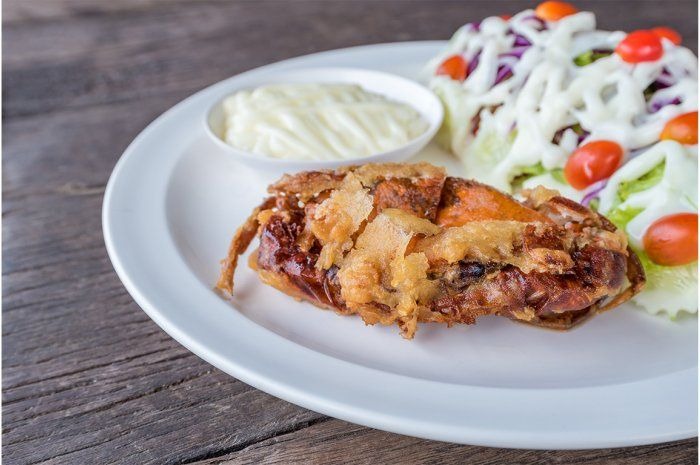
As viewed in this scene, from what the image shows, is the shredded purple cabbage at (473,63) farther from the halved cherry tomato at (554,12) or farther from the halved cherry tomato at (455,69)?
the halved cherry tomato at (554,12)

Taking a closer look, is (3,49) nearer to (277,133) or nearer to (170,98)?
(170,98)

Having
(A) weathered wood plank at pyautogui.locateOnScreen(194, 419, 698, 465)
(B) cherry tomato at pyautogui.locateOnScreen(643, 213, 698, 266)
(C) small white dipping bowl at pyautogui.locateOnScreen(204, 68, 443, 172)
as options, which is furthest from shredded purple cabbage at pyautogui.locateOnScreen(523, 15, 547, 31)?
(A) weathered wood plank at pyautogui.locateOnScreen(194, 419, 698, 465)

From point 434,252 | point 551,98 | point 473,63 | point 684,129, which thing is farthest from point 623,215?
point 473,63

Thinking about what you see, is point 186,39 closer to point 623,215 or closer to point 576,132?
point 576,132

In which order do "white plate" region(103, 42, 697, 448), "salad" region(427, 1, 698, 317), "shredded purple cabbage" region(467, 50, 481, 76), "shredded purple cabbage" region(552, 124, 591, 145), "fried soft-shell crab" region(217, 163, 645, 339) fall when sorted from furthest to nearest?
"shredded purple cabbage" region(467, 50, 481, 76)
"shredded purple cabbage" region(552, 124, 591, 145)
"salad" region(427, 1, 698, 317)
"fried soft-shell crab" region(217, 163, 645, 339)
"white plate" region(103, 42, 697, 448)

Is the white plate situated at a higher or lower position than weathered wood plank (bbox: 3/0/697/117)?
higher

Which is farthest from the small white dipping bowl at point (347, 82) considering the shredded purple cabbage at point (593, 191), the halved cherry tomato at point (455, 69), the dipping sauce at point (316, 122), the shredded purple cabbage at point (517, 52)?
the shredded purple cabbage at point (593, 191)

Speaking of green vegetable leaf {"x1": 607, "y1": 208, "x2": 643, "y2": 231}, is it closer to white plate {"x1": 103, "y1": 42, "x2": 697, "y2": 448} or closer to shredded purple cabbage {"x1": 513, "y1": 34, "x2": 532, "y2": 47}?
white plate {"x1": 103, "y1": 42, "x2": 697, "y2": 448}
